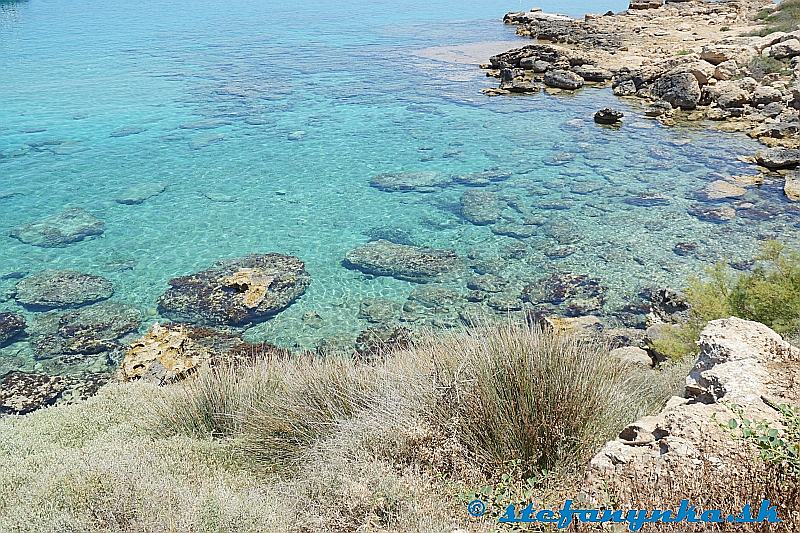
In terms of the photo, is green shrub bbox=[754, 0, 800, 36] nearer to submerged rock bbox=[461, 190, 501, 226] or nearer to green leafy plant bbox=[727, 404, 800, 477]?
submerged rock bbox=[461, 190, 501, 226]

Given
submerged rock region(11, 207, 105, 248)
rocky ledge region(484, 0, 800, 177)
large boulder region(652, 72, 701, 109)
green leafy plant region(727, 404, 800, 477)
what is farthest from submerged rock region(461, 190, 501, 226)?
green leafy plant region(727, 404, 800, 477)

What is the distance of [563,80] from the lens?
24438 millimetres

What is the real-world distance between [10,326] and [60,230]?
14.1 feet

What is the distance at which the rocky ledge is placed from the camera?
61.0 ft

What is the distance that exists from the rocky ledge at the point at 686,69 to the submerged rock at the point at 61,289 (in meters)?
15.7

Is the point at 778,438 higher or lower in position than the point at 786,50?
lower

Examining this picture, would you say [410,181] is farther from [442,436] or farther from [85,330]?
[442,436]

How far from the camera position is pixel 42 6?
5269 centimetres

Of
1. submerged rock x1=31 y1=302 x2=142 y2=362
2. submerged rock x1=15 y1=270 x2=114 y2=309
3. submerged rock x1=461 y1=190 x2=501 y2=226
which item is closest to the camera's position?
submerged rock x1=31 y1=302 x2=142 y2=362

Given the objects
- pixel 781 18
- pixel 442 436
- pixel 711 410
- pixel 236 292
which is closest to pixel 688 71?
pixel 781 18

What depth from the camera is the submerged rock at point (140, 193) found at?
1518 centimetres

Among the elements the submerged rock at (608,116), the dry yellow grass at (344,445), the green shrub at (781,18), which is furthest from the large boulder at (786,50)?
the dry yellow grass at (344,445)

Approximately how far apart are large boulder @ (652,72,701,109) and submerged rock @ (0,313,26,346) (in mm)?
19930

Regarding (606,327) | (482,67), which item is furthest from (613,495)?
(482,67)
